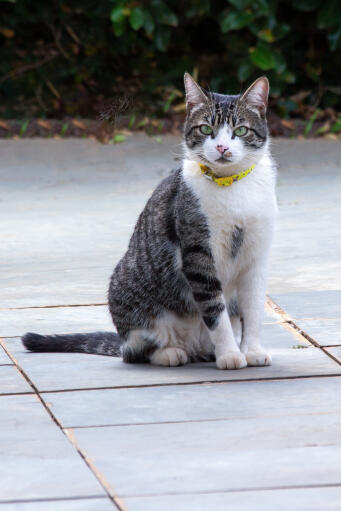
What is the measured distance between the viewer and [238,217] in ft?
14.6

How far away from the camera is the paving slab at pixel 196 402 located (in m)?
3.84

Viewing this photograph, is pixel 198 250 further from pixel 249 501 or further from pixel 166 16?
pixel 166 16

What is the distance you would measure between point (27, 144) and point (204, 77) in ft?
7.23

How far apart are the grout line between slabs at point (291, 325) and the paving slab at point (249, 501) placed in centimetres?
150

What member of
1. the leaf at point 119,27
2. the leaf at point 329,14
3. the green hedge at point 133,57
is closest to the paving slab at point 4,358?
the leaf at point 119,27

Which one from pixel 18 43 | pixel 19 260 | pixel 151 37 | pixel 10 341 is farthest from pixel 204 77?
pixel 10 341

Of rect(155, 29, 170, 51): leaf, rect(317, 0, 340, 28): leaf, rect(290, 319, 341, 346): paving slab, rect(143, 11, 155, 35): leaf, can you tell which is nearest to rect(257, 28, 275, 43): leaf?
rect(317, 0, 340, 28): leaf

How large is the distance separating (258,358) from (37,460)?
1.40 meters

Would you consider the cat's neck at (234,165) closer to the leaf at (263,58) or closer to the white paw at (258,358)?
the white paw at (258,358)

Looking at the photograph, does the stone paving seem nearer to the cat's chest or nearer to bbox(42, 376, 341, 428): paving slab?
bbox(42, 376, 341, 428): paving slab

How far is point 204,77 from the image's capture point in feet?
37.4

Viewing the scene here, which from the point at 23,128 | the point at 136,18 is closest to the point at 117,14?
the point at 136,18

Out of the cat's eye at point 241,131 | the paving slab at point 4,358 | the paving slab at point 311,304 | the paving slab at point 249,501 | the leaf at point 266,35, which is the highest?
the cat's eye at point 241,131

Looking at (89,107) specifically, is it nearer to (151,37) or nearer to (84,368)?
(151,37)
